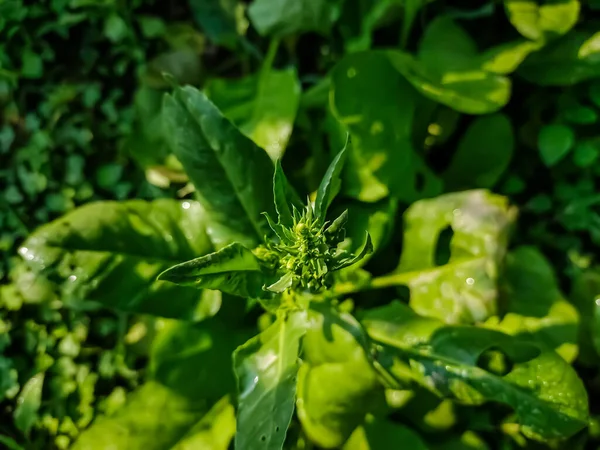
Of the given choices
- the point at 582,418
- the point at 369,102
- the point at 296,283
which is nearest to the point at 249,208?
the point at 296,283

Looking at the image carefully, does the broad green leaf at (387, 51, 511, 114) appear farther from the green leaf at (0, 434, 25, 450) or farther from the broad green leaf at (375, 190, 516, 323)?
the green leaf at (0, 434, 25, 450)

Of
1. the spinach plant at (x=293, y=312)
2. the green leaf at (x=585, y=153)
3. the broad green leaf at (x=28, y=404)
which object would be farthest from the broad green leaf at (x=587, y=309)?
the broad green leaf at (x=28, y=404)

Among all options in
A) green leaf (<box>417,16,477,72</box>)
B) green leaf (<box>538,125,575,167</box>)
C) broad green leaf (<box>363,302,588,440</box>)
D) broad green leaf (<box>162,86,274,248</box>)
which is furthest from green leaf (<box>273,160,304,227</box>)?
green leaf (<box>538,125,575,167</box>)

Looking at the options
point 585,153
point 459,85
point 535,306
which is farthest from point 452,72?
point 535,306

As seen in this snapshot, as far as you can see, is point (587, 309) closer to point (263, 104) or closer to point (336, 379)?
point (336, 379)

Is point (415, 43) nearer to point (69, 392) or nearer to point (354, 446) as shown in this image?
point (354, 446)

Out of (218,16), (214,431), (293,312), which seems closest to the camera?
(293,312)
